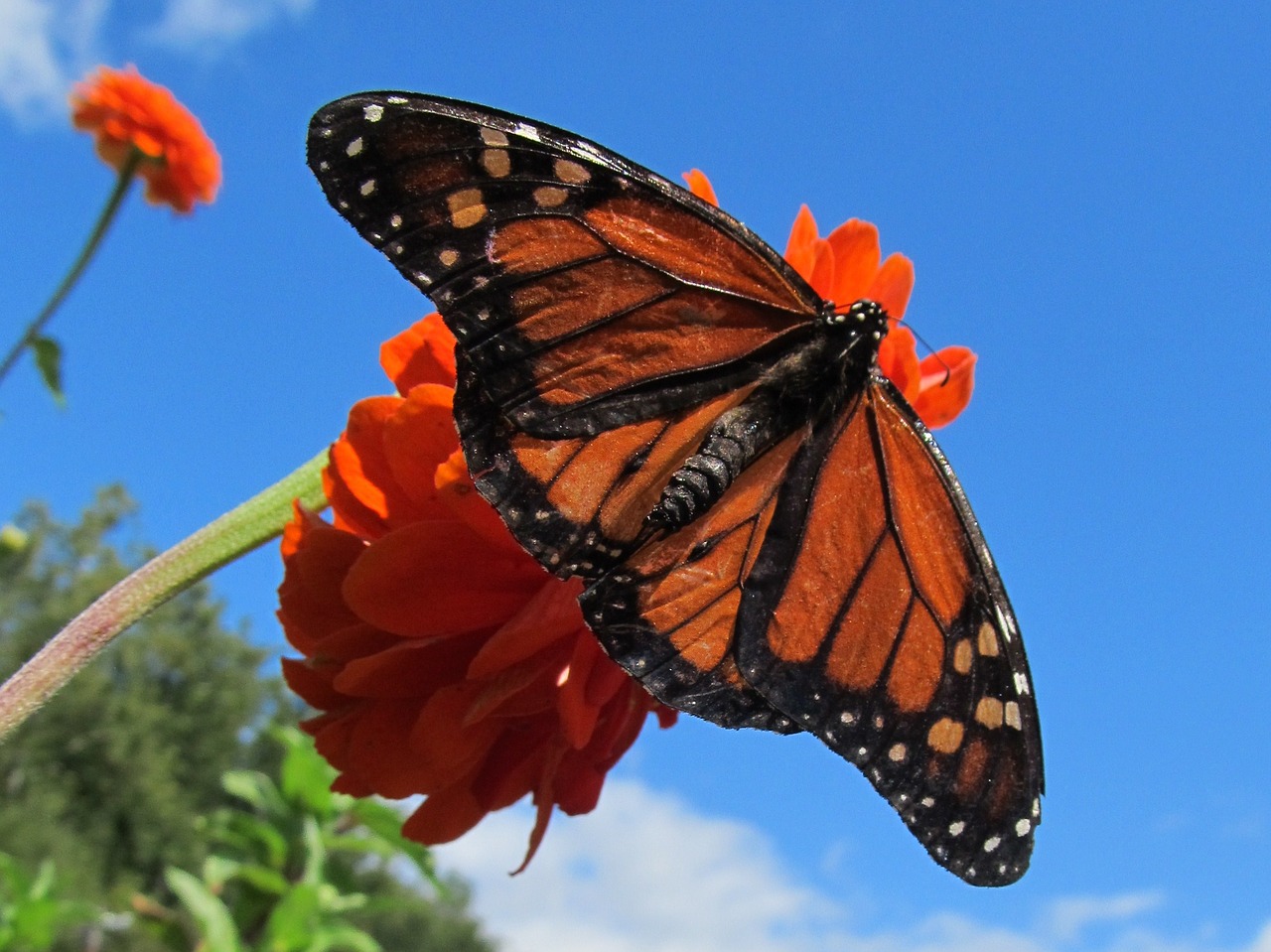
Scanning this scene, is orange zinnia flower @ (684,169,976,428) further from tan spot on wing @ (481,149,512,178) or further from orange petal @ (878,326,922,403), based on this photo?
tan spot on wing @ (481,149,512,178)

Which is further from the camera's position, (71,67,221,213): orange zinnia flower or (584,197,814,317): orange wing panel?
(71,67,221,213): orange zinnia flower

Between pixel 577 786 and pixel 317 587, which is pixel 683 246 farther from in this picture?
pixel 577 786

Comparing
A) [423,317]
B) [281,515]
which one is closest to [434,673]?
[281,515]

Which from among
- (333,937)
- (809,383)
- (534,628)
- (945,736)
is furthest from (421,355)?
(333,937)

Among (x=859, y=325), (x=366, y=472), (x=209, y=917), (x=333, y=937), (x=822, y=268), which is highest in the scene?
(x=822, y=268)

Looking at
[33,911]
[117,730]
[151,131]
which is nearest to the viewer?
[33,911]

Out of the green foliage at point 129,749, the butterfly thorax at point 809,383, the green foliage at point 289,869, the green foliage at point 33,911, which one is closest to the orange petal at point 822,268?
the butterfly thorax at point 809,383

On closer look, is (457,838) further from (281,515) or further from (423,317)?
(423,317)

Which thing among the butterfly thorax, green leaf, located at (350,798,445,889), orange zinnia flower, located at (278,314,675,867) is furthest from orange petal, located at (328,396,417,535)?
green leaf, located at (350,798,445,889)
